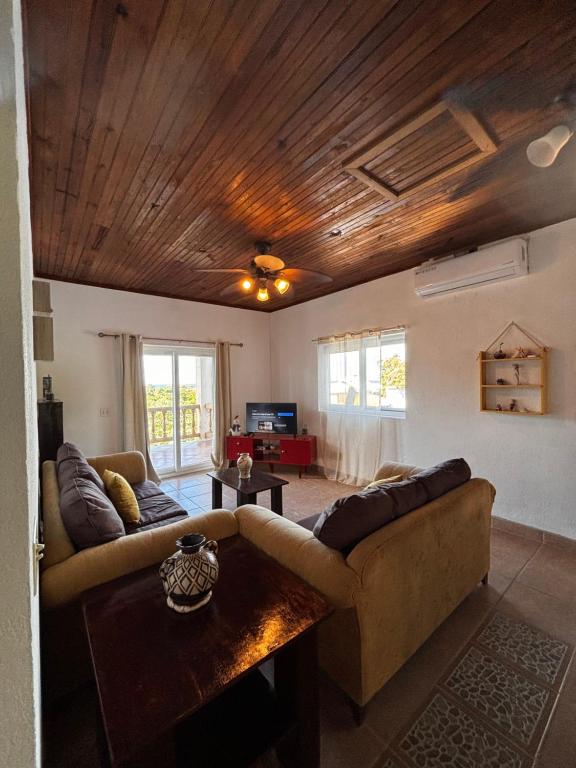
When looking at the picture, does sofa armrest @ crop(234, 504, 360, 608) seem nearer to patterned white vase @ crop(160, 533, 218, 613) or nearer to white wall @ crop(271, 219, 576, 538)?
patterned white vase @ crop(160, 533, 218, 613)

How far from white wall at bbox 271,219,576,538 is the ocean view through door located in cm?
239

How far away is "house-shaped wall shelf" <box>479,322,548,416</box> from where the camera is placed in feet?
9.05

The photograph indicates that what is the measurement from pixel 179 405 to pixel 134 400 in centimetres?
71

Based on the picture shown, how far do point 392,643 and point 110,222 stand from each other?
10.8 feet

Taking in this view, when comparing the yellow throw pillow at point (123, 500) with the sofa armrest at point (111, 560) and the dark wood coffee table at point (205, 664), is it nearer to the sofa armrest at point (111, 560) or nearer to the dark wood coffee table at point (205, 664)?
the sofa armrest at point (111, 560)

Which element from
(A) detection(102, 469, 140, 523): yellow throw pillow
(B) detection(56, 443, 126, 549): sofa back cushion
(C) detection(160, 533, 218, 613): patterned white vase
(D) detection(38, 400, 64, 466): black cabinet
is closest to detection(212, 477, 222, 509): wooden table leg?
(A) detection(102, 469, 140, 523): yellow throw pillow

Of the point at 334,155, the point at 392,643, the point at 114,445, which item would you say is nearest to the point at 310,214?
the point at 334,155

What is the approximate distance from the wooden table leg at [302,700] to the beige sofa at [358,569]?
0.68ft

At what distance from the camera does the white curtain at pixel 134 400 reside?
418 centimetres

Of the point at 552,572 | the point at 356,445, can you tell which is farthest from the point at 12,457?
the point at 356,445

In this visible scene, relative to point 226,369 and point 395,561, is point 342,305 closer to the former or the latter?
point 226,369

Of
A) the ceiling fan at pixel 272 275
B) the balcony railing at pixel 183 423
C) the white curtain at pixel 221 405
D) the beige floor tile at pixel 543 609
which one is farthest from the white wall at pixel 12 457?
the white curtain at pixel 221 405

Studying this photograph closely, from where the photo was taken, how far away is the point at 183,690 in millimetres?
849

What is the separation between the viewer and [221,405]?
199 inches
